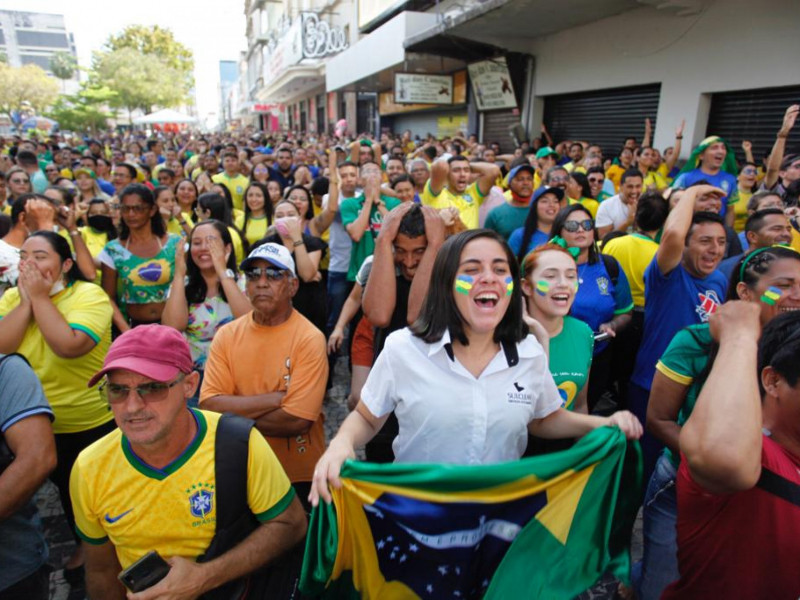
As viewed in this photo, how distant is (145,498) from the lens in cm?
172

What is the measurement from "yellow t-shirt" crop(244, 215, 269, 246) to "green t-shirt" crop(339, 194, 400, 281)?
0.88 m

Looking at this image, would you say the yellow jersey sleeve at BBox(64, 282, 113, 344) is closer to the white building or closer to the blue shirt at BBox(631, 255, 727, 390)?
the blue shirt at BBox(631, 255, 727, 390)

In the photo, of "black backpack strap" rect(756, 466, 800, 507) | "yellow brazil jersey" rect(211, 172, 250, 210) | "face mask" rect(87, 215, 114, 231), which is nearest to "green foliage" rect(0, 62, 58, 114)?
"yellow brazil jersey" rect(211, 172, 250, 210)

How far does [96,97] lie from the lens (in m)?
44.9

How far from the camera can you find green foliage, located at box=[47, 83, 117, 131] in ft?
145

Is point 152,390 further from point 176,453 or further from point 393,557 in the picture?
point 393,557

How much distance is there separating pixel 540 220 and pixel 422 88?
12681 millimetres

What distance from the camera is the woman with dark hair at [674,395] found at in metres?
2.05

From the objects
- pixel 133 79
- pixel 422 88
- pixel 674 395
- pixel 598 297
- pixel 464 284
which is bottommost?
pixel 674 395

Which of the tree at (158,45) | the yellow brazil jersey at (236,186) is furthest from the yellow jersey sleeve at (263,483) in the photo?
the tree at (158,45)

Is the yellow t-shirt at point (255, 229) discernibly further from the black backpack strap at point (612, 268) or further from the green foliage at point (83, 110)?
the green foliage at point (83, 110)

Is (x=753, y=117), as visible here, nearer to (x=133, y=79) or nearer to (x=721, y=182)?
(x=721, y=182)

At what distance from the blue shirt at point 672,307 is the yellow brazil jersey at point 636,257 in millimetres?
653

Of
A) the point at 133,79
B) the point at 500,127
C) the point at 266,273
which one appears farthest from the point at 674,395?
the point at 133,79
